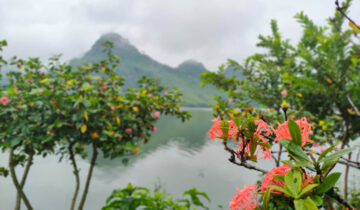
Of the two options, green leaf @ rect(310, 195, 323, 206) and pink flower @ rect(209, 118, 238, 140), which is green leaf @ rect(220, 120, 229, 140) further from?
green leaf @ rect(310, 195, 323, 206)

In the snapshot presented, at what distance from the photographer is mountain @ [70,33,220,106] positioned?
5610 inches

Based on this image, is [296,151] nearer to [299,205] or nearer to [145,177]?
[299,205]

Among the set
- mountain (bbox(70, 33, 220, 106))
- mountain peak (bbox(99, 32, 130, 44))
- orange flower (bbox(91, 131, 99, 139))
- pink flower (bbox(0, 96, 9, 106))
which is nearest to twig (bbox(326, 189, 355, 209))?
orange flower (bbox(91, 131, 99, 139))

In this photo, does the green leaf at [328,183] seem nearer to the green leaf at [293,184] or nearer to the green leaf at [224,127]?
the green leaf at [293,184]

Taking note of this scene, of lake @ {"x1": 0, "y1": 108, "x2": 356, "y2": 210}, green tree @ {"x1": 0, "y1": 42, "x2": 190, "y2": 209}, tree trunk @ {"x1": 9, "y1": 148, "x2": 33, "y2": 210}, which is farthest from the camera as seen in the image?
lake @ {"x1": 0, "y1": 108, "x2": 356, "y2": 210}

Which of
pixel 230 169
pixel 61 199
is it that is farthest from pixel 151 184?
pixel 230 169

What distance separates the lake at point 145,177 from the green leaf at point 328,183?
770cm

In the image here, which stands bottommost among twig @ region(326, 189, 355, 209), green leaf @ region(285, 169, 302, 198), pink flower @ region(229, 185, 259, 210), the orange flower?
the orange flower

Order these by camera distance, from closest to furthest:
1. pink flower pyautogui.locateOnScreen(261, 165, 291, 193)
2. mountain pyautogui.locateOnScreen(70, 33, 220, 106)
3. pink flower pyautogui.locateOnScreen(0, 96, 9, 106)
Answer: pink flower pyautogui.locateOnScreen(261, 165, 291, 193), pink flower pyautogui.locateOnScreen(0, 96, 9, 106), mountain pyautogui.locateOnScreen(70, 33, 220, 106)

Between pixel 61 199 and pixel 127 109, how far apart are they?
958 centimetres

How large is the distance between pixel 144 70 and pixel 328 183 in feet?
575

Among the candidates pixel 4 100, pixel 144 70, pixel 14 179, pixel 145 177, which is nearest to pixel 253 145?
pixel 4 100

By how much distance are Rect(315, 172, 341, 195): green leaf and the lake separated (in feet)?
25.3

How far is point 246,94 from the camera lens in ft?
15.1
